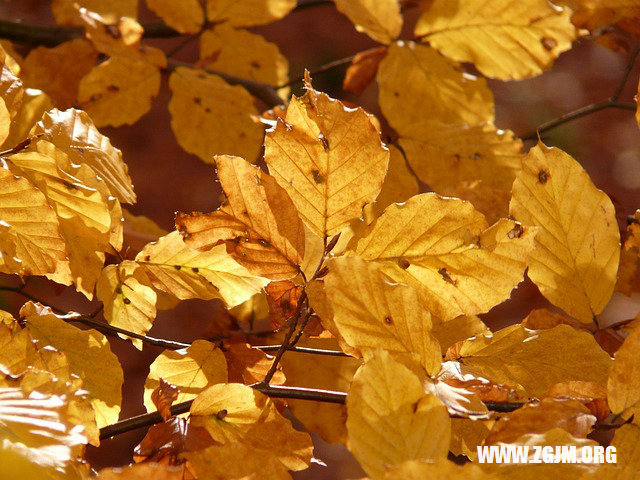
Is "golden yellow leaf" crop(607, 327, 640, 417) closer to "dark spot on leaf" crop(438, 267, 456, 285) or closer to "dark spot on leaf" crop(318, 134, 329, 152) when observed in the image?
"dark spot on leaf" crop(438, 267, 456, 285)

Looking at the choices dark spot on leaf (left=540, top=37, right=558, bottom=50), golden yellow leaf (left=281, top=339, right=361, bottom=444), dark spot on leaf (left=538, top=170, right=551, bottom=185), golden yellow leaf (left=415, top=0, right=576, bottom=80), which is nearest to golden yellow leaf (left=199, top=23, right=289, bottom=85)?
golden yellow leaf (left=415, top=0, right=576, bottom=80)

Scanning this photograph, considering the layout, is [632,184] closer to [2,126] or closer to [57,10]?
[57,10]

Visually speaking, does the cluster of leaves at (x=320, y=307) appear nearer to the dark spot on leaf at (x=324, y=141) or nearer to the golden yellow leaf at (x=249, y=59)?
the dark spot on leaf at (x=324, y=141)

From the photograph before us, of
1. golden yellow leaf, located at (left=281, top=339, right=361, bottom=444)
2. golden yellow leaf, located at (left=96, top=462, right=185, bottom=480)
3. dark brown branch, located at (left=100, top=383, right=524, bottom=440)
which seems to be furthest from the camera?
golden yellow leaf, located at (left=281, top=339, right=361, bottom=444)

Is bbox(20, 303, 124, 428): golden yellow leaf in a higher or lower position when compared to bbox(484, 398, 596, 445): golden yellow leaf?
lower

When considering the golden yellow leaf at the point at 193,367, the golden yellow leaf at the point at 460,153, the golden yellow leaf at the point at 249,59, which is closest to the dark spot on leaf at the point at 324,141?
the golden yellow leaf at the point at 193,367

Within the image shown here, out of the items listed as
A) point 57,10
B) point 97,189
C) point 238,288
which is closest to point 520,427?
point 238,288
